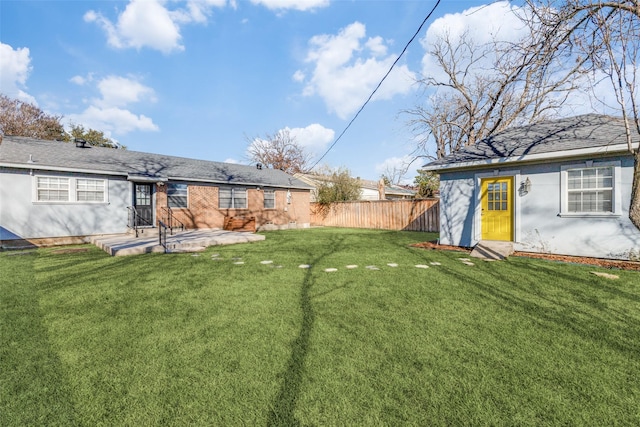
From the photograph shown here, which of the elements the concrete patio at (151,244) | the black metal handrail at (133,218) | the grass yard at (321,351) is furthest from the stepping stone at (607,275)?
the black metal handrail at (133,218)

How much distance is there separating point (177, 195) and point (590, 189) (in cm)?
1493

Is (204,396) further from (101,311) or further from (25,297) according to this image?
(25,297)

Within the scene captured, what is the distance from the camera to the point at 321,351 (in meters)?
2.57

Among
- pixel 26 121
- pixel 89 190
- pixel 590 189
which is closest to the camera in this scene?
pixel 590 189

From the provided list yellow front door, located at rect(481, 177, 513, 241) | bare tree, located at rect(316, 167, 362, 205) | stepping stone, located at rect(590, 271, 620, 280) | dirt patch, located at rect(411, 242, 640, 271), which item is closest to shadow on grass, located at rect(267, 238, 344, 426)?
stepping stone, located at rect(590, 271, 620, 280)

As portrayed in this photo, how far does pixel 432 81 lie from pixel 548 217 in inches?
486

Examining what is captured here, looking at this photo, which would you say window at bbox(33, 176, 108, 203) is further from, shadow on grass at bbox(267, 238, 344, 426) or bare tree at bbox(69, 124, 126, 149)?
bare tree at bbox(69, 124, 126, 149)

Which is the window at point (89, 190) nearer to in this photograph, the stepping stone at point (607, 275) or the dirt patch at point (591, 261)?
the dirt patch at point (591, 261)

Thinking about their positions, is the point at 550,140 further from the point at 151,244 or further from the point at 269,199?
the point at 269,199

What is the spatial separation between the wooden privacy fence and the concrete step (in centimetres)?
684

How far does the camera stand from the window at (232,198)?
49.3 feet

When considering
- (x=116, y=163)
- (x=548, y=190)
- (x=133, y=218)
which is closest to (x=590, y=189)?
(x=548, y=190)

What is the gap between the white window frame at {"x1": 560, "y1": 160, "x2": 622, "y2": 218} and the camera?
6348 mm

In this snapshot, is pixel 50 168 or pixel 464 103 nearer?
pixel 50 168
